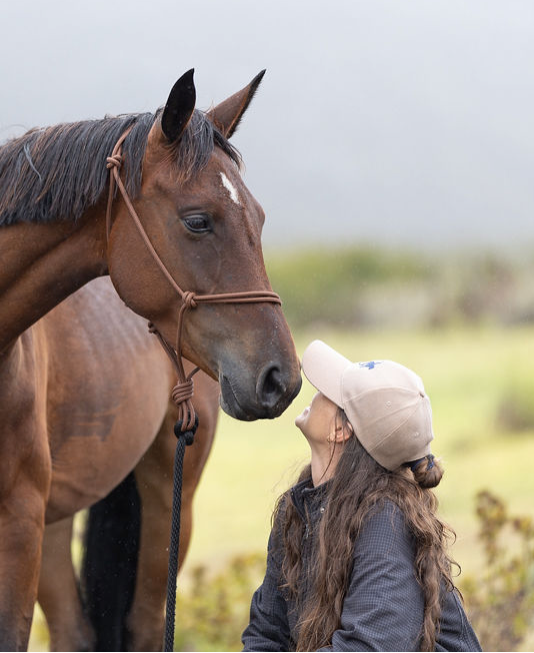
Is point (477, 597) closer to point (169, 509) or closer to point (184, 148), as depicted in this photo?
point (169, 509)

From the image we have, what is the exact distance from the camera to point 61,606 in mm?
3512

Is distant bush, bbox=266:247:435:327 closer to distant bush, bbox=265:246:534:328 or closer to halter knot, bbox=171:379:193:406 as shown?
distant bush, bbox=265:246:534:328

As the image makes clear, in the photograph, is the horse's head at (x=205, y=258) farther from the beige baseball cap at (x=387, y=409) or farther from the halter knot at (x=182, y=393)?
the beige baseball cap at (x=387, y=409)

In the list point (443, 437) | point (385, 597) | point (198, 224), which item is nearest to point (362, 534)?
point (385, 597)

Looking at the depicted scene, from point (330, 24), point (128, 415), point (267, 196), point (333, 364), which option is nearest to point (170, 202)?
point (333, 364)

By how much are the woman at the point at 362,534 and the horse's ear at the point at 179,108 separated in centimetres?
57

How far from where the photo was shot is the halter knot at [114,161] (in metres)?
1.92

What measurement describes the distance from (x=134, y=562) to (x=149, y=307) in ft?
6.24

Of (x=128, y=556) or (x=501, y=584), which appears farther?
(x=501, y=584)

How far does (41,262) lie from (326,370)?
2.52 ft

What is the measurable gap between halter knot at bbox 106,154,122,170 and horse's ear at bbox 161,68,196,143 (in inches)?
5.0

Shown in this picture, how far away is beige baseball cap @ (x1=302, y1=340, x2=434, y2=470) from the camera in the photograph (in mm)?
1544

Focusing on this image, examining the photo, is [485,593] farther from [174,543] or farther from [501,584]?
[174,543]

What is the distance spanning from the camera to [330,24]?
174 inches
